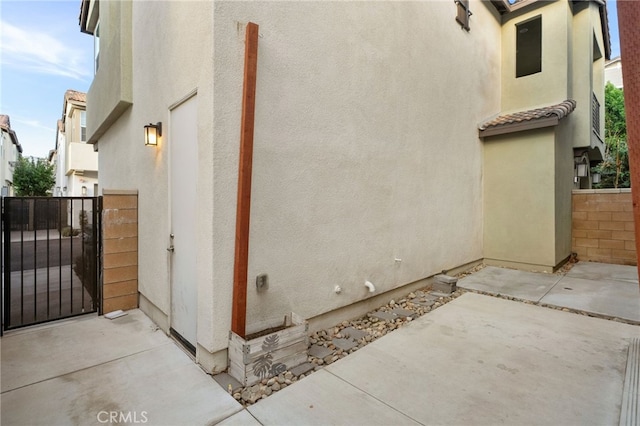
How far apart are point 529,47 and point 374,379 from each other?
11012mm

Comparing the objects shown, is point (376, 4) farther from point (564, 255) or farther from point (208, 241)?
point (564, 255)

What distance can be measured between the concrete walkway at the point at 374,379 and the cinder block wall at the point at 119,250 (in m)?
0.68

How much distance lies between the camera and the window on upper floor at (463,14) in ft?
23.6

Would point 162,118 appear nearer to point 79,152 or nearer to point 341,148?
point 341,148

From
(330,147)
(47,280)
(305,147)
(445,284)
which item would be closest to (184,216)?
(305,147)

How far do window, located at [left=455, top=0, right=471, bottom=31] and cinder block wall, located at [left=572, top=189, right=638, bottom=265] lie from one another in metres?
5.62

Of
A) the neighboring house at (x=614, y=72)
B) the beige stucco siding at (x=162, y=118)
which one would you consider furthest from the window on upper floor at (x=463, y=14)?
the neighboring house at (x=614, y=72)

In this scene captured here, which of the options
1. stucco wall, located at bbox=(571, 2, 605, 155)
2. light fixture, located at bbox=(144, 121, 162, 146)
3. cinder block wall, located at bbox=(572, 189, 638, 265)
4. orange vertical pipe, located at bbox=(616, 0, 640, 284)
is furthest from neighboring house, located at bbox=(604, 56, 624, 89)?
light fixture, located at bbox=(144, 121, 162, 146)

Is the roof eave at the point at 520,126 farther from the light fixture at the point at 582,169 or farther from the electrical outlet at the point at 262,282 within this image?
the electrical outlet at the point at 262,282

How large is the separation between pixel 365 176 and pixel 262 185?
6.12 ft

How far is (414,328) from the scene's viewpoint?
13.7 ft

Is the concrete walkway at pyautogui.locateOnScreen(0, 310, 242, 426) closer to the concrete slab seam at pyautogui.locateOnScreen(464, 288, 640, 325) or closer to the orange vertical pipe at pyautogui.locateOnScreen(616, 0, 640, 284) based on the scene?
the orange vertical pipe at pyautogui.locateOnScreen(616, 0, 640, 284)

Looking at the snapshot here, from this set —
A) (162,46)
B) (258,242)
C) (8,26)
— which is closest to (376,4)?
(162,46)

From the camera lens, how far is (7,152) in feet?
82.9
